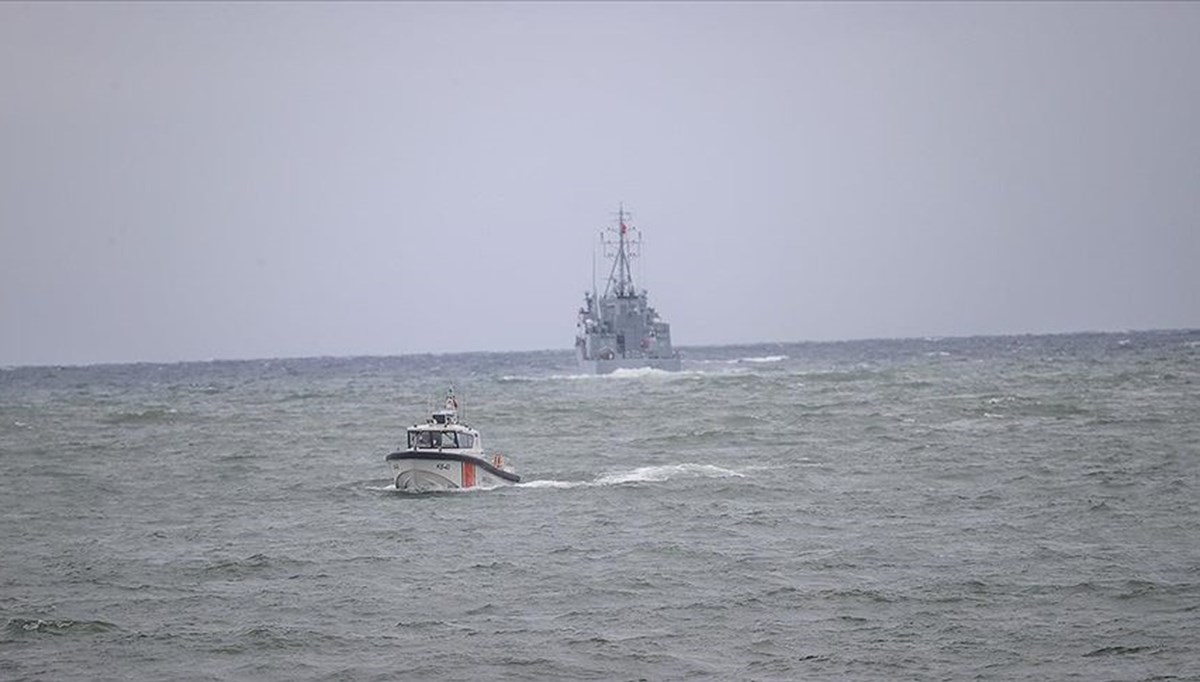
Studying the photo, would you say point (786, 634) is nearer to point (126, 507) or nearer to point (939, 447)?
point (126, 507)

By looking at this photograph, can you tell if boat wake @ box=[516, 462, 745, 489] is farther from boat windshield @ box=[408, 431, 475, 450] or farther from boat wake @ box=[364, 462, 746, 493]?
boat windshield @ box=[408, 431, 475, 450]

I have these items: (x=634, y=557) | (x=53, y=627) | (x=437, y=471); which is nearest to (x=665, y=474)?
(x=437, y=471)

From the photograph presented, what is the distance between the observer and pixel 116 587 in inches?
981

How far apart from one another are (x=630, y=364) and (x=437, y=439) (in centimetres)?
8676

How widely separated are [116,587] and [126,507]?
12.4 metres

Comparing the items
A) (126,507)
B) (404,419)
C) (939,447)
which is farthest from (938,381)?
(126,507)

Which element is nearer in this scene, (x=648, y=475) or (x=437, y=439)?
(x=437, y=439)

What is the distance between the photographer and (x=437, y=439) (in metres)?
35.8

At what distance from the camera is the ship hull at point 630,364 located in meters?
121

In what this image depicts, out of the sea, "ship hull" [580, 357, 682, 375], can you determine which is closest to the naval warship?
"ship hull" [580, 357, 682, 375]

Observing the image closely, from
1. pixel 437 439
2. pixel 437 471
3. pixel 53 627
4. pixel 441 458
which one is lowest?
pixel 53 627

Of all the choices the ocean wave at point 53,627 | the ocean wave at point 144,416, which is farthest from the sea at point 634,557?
the ocean wave at point 144,416

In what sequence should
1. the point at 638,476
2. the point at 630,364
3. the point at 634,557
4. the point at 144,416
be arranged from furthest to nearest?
1. the point at 630,364
2. the point at 144,416
3. the point at 638,476
4. the point at 634,557

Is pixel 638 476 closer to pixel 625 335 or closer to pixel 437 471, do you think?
pixel 437 471
